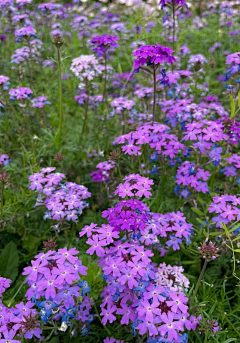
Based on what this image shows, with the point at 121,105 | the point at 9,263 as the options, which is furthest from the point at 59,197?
the point at 121,105

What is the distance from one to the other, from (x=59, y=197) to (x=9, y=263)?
0.89 metres

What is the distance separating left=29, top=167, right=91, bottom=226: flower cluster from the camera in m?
2.56

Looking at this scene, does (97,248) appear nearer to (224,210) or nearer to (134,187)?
(134,187)

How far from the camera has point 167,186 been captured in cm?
366

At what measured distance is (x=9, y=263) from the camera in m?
3.01

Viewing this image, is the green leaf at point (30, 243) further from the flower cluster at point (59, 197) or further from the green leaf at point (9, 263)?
the flower cluster at point (59, 197)

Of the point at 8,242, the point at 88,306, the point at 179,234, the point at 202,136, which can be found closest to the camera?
the point at 88,306

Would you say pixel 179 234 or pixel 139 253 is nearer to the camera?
pixel 139 253

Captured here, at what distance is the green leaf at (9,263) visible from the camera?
2.97 m

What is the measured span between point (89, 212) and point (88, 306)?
4.39 feet

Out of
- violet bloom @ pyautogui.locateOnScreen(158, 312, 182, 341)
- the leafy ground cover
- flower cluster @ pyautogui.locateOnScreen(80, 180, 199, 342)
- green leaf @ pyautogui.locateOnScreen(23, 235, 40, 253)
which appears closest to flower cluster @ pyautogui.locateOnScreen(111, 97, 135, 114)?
the leafy ground cover

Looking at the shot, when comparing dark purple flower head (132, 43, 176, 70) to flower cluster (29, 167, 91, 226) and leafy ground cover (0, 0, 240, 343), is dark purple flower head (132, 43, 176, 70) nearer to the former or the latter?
leafy ground cover (0, 0, 240, 343)

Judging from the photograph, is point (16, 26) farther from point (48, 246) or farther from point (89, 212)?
point (48, 246)

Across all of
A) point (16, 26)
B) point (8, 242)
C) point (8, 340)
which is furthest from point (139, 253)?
point (16, 26)
